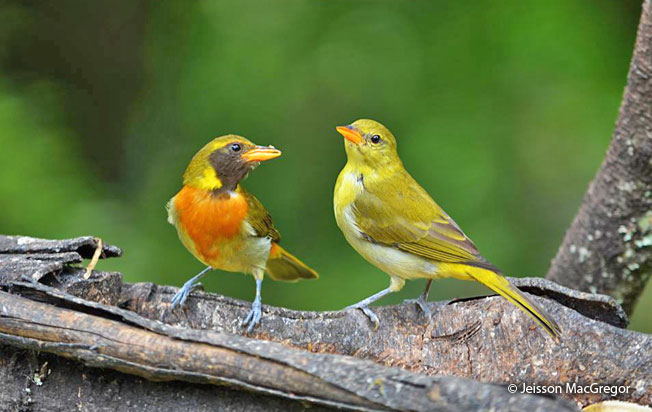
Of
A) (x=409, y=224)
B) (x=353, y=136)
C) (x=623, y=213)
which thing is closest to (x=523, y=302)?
(x=409, y=224)

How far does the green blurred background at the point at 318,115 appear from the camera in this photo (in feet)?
15.4

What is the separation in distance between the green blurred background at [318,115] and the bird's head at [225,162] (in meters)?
1.15

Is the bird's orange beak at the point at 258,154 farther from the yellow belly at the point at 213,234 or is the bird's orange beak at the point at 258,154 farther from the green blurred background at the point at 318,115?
the green blurred background at the point at 318,115

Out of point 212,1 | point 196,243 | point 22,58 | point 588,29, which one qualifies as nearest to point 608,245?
point 588,29

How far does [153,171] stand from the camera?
16.7 ft

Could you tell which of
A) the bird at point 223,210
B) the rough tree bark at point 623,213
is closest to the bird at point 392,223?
the bird at point 223,210

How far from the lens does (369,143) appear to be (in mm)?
3732

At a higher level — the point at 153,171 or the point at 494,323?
the point at 153,171

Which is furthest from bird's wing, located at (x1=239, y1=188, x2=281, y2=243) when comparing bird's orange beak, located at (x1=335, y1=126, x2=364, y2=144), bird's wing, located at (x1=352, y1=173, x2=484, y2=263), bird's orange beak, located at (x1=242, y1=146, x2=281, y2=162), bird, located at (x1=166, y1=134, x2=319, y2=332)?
bird's orange beak, located at (x1=335, y1=126, x2=364, y2=144)

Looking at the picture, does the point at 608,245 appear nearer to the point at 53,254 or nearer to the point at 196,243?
the point at 196,243

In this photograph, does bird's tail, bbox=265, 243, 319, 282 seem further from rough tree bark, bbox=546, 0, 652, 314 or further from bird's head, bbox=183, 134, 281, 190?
rough tree bark, bbox=546, 0, 652, 314

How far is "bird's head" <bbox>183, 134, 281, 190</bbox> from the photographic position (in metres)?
3.54

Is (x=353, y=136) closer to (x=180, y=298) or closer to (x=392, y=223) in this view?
(x=392, y=223)

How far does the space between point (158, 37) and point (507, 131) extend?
2.26 metres
